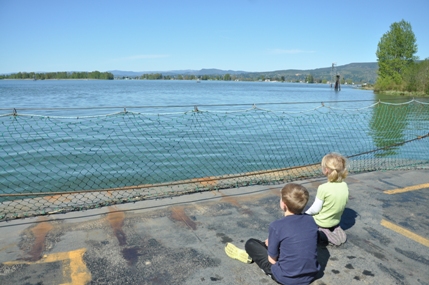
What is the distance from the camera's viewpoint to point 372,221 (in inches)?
184

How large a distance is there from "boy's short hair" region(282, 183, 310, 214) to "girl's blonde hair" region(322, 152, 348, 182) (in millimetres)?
925

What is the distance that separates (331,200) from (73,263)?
9.62 ft

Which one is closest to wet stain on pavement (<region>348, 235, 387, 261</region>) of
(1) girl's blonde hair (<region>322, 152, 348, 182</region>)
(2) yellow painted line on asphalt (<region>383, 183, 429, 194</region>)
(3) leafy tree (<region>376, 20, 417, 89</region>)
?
(1) girl's blonde hair (<region>322, 152, 348, 182</region>)

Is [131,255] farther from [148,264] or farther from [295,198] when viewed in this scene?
[295,198]

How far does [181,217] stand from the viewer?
15.3 feet

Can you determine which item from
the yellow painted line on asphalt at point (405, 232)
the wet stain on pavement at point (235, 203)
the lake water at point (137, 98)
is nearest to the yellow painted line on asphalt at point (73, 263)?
the wet stain on pavement at point (235, 203)

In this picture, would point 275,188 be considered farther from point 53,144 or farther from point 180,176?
point 53,144

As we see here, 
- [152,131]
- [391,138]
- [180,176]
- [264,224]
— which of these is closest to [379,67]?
[391,138]

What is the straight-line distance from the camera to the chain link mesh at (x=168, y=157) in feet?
22.9

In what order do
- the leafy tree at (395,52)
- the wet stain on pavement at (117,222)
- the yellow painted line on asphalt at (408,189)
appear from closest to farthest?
the wet stain on pavement at (117,222), the yellow painted line on asphalt at (408,189), the leafy tree at (395,52)

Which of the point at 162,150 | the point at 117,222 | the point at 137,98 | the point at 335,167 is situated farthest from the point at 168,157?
the point at 137,98

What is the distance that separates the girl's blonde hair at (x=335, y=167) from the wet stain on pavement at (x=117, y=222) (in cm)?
254

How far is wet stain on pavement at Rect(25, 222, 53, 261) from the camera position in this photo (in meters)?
3.60

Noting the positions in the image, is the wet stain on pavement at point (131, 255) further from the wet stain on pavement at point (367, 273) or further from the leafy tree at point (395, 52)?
the leafy tree at point (395, 52)
